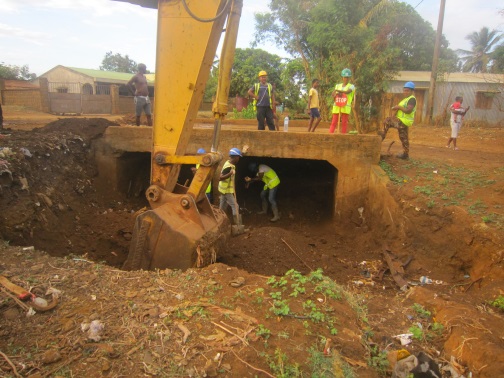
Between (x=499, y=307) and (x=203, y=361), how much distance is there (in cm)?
324

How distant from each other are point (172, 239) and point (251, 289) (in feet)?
3.56

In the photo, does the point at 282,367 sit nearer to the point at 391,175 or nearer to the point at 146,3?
the point at 146,3

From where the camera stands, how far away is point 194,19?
152 inches

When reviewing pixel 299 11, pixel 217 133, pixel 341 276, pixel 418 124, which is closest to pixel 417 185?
pixel 341 276

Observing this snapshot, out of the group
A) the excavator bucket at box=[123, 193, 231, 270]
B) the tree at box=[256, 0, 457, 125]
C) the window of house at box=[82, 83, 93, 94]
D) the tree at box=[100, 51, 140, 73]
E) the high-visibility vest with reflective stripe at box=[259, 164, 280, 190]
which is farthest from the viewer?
the tree at box=[100, 51, 140, 73]

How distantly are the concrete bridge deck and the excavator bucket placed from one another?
3812 millimetres

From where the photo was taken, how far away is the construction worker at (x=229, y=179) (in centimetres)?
681

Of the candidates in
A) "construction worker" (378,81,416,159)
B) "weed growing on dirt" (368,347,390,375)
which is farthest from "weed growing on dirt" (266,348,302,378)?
"construction worker" (378,81,416,159)

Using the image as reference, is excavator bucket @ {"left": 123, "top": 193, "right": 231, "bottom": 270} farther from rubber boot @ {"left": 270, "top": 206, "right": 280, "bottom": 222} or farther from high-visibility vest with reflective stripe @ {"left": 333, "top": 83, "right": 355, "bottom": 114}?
high-visibility vest with reflective stripe @ {"left": 333, "top": 83, "right": 355, "bottom": 114}

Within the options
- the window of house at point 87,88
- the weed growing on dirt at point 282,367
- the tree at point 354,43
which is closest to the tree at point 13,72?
the window of house at point 87,88

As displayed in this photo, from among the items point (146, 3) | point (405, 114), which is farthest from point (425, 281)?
point (146, 3)

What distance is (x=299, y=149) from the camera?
7434 mm

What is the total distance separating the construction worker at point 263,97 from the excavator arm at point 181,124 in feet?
13.4

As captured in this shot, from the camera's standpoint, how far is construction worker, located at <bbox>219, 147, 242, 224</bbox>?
6.81m
